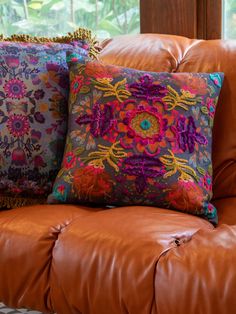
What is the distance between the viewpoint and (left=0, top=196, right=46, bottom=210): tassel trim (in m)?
1.78

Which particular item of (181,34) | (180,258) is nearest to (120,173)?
(180,258)

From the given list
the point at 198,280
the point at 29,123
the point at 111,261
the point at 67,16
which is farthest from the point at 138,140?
the point at 67,16

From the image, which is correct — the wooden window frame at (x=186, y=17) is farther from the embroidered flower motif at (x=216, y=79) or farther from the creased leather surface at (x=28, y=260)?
the creased leather surface at (x=28, y=260)

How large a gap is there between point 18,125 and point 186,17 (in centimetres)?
98

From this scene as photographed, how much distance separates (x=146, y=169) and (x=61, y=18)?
1245 mm

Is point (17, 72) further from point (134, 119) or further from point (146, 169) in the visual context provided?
point (146, 169)

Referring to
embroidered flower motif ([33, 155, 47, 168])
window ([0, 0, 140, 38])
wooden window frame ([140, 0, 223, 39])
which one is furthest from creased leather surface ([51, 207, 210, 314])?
window ([0, 0, 140, 38])

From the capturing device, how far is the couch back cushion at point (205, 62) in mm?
1854

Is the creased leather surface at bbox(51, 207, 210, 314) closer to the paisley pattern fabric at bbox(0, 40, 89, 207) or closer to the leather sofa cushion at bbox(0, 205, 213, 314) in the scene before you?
the leather sofa cushion at bbox(0, 205, 213, 314)

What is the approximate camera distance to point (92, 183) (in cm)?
163

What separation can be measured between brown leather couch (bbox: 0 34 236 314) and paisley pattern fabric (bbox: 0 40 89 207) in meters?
0.15

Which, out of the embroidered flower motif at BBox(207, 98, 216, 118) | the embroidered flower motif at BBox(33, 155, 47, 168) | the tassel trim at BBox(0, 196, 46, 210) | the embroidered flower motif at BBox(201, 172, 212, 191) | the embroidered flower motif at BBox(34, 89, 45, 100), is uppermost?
the embroidered flower motif at BBox(34, 89, 45, 100)

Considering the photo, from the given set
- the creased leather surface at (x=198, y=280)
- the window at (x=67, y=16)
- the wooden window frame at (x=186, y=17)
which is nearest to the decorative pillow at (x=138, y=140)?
the creased leather surface at (x=198, y=280)

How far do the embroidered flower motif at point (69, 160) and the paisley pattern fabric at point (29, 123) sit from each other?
0.28 ft
